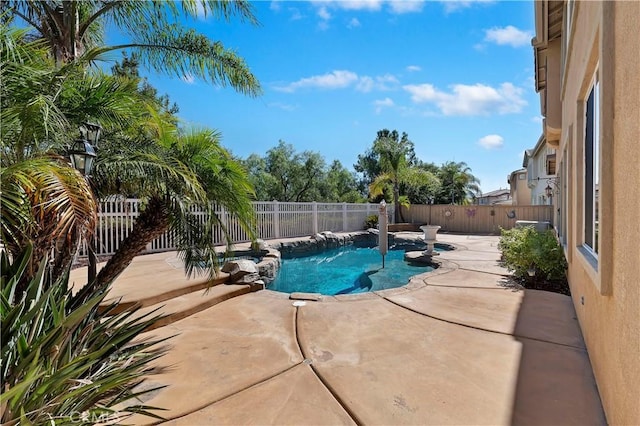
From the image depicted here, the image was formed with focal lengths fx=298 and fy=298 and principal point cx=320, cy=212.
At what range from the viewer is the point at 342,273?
10.1 metres

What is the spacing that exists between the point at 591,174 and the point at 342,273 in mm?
7534

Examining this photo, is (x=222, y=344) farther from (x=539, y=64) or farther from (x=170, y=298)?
(x=539, y=64)

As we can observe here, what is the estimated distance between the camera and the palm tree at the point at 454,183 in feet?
83.8

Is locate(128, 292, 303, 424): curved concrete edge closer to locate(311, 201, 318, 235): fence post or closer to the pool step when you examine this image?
the pool step

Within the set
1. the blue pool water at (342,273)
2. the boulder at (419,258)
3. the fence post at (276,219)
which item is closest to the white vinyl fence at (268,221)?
the fence post at (276,219)

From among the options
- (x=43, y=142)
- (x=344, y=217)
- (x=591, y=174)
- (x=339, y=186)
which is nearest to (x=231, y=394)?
(x=43, y=142)

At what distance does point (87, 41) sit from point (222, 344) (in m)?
6.06

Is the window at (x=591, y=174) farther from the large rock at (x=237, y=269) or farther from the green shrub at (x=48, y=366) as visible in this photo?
the large rock at (x=237, y=269)

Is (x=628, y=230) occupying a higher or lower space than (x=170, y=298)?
higher

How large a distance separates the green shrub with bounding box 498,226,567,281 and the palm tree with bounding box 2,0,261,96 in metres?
6.34

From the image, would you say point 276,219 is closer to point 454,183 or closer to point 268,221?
point 268,221

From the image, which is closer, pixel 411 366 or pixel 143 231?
pixel 411 366

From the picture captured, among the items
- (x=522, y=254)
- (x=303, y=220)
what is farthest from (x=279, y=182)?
(x=522, y=254)

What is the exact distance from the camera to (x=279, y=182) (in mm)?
21984
